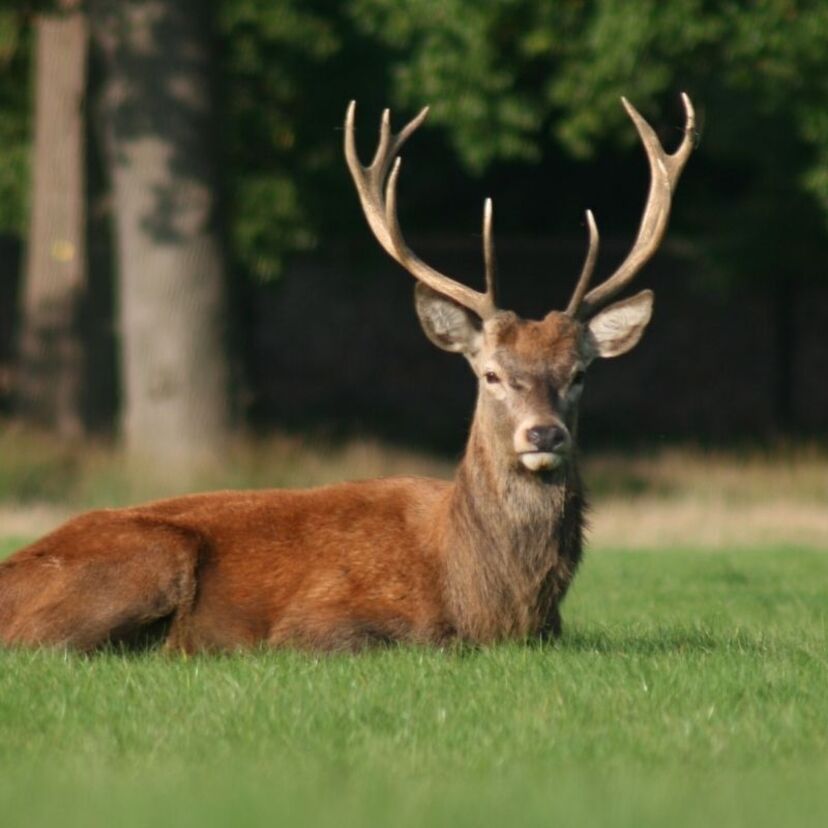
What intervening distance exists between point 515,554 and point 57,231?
50.2 ft

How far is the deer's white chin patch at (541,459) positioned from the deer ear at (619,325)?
35.0 inches

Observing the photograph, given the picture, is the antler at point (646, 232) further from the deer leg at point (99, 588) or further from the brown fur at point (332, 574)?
the deer leg at point (99, 588)

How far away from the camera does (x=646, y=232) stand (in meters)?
9.34

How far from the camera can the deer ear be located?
9000 millimetres

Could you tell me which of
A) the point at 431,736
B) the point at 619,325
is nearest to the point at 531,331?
the point at 619,325

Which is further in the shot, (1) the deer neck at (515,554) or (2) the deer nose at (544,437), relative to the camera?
(1) the deer neck at (515,554)

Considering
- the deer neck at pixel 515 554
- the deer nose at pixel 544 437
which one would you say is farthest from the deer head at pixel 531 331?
the deer neck at pixel 515 554

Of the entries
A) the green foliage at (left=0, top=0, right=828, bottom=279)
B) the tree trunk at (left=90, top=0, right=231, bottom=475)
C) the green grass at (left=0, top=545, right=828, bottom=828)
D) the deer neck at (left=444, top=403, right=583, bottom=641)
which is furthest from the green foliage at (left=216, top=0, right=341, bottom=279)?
the deer neck at (left=444, top=403, right=583, bottom=641)

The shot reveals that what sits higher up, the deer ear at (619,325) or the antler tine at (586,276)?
the antler tine at (586,276)

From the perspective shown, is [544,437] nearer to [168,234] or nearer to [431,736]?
[431,736]

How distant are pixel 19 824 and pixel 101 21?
15010mm

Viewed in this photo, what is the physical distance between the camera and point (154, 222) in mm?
19000

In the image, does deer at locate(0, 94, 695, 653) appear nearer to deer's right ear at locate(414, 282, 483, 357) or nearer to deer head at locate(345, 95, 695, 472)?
deer head at locate(345, 95, 695, 472)

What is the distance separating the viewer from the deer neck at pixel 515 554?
838 cm
